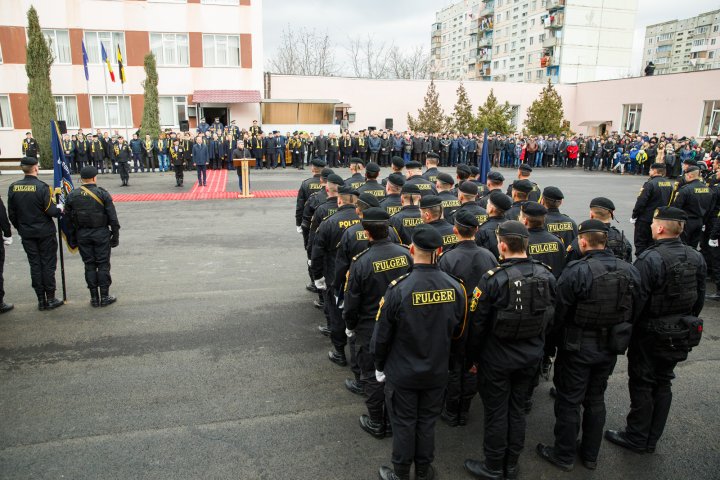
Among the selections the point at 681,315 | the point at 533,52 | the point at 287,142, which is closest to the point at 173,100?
the point at 287,142

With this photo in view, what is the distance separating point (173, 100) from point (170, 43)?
3.22 m

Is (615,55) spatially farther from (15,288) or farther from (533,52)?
(15,288)

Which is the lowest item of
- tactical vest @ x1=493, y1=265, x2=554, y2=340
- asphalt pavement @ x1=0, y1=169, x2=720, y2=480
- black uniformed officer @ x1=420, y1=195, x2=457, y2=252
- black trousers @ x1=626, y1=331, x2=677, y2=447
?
asphalt pavement @ x1=0, y1=169, x2=720, y2=480

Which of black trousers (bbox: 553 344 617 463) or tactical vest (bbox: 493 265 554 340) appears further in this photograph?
black trousers (bbox: 553 344 617 463)

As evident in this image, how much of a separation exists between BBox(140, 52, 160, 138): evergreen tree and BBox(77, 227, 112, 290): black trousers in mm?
21579

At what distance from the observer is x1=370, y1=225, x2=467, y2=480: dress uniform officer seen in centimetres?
357

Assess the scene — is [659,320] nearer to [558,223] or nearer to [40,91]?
[558,223]

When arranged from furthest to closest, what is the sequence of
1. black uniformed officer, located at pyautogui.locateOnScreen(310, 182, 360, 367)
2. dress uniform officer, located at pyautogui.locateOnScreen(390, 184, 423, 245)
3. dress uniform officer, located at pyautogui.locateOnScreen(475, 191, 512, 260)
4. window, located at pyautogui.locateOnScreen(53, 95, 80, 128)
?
window, located at pyautogui.locateOnScreen(53, 95, 80, 128) < dress uniform officer, located at pyautogui.locateOnScreen(390, 184, 423, 245) < black uniformed officer, located at pyautogui.locateOnScreen(310, 182, 360, 367) < dress uniform officer, located at pyautogui.locateOnScreen(475, 191, 512, 260)

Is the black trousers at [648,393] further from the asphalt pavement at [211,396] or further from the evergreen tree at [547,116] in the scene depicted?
the evergreen tree at [547,116]

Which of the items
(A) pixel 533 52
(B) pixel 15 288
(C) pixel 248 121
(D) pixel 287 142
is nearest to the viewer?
(B) pixel 15 288

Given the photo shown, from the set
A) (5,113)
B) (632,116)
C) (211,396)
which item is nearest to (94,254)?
(211,396)

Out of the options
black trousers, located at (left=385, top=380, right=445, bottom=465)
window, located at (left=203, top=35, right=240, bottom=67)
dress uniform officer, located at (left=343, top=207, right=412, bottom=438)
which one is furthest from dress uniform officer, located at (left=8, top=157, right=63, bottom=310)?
window, located at (left=203, top=35, right=240, bottom=67)

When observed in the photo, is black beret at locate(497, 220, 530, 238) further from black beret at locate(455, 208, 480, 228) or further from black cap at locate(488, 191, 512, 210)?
black cap at locate(488, 191, 512, 210)

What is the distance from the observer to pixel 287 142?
988 inches
